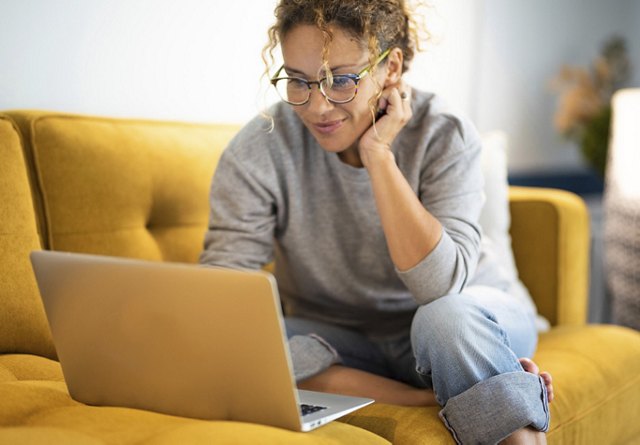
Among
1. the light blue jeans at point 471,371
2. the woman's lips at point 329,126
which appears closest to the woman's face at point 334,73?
the woman's lips at point 329,126

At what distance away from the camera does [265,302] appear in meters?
0.92

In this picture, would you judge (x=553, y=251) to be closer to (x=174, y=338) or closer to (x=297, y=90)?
(x=297, y=90)

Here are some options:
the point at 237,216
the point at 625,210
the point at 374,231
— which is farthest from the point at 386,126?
the point at 625,210

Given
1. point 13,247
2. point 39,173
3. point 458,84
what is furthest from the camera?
point 458,84

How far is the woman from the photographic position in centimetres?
124

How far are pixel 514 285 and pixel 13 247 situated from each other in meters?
0.98

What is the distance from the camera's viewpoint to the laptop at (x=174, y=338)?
37.2 inches

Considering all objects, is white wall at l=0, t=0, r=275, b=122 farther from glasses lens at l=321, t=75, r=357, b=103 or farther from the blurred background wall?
glasses lens at l=321, t=75, r=357, b=103

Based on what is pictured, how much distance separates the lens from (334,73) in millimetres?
1378

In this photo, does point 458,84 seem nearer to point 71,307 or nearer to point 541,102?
point 541,102

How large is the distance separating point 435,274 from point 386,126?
0.28m

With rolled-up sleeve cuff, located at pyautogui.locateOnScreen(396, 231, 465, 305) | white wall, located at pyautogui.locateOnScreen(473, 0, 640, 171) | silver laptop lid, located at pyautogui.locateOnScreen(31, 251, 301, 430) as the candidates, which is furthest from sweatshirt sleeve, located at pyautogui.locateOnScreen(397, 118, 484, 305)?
white wall, located at pyautogui.locateOnScreen(473, 0, 640, 171)

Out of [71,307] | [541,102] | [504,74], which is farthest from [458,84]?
[71,307]

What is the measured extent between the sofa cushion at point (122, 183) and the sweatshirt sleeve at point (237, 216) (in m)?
0.15
